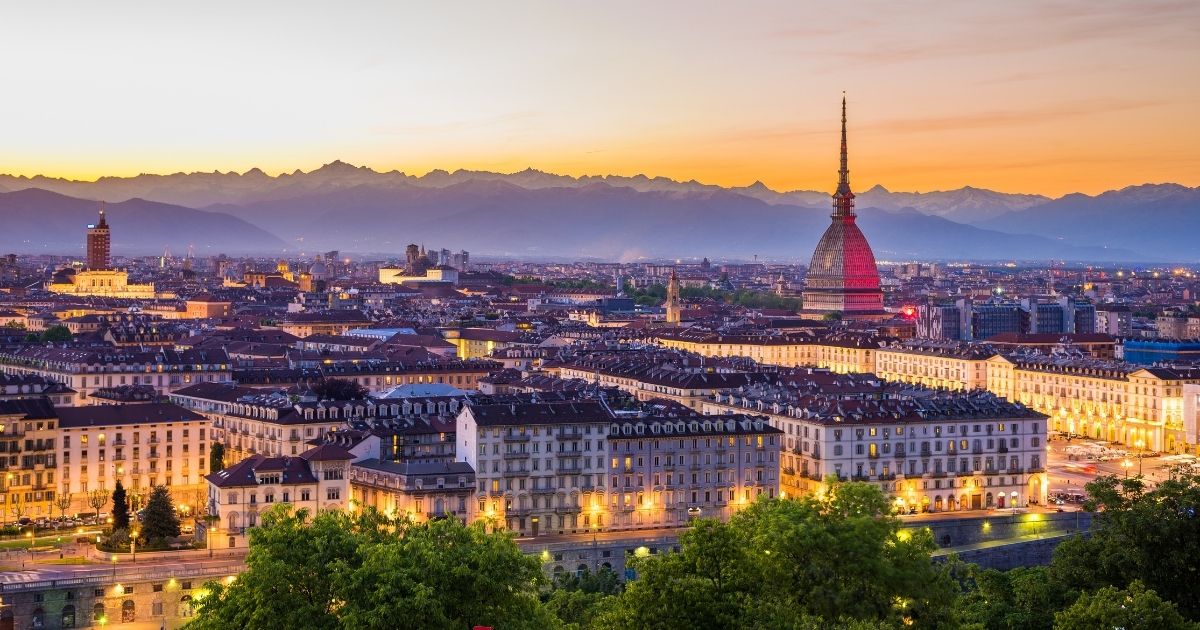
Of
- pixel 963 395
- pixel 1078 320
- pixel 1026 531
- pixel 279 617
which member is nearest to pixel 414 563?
pixel 279 617

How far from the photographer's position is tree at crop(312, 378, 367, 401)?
98344mm

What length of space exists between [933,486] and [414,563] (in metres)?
45.3

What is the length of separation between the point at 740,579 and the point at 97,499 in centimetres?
4459

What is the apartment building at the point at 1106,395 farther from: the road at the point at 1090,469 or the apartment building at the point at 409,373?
the apartment building at the point at 409,373

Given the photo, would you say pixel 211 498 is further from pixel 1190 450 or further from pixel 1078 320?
pixel 1078 320

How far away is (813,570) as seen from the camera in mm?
47906

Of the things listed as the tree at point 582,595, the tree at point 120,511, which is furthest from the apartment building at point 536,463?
the tree at point 120,511

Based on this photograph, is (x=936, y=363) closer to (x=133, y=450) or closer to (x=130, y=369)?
(x=130, y=369)

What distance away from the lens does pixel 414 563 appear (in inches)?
1758

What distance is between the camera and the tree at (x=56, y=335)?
15777 centimetres

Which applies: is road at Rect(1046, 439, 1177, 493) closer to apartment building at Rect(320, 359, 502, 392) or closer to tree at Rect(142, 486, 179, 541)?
apartment building at Rect(320, 359, 502, 392)

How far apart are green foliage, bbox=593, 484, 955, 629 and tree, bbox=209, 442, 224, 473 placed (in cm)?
4099

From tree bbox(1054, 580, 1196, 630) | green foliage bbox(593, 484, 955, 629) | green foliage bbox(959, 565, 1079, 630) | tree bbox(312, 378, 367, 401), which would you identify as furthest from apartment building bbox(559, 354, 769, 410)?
tree bbox(1054, 580, 1196, 630)

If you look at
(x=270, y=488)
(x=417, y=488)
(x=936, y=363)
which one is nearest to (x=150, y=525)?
(x=270, y=488)
